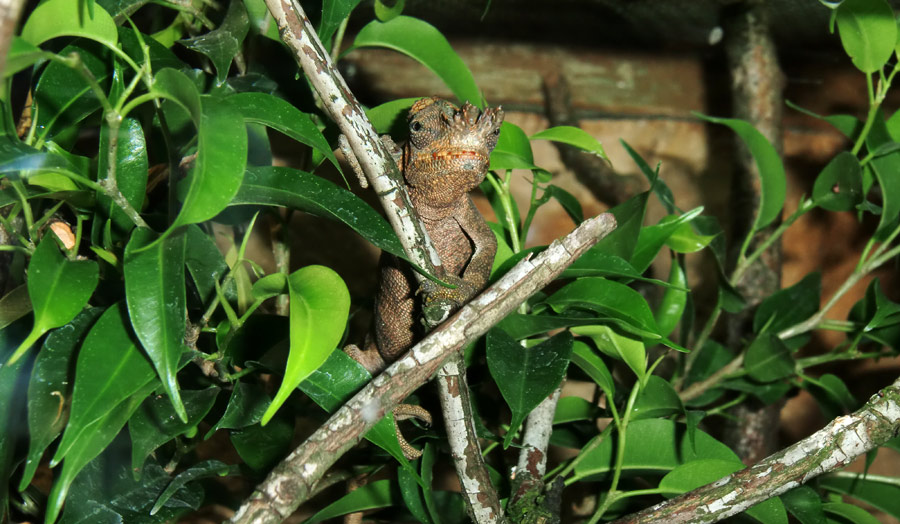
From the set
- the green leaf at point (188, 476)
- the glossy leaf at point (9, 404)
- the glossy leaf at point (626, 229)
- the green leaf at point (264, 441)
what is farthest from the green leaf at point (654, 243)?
the glossy leaf at point (9, 404)

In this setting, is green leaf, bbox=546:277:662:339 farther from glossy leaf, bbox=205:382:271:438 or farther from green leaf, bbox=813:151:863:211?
green leaf, bbox=813:151:863:211

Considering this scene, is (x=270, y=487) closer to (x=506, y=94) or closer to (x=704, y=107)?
(x=506, y=94)

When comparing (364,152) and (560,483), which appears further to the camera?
(560,483)

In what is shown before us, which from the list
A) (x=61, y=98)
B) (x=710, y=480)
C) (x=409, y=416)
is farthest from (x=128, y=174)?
(x=710, y=480)

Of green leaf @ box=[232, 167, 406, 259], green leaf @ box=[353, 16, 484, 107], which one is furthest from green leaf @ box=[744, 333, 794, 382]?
green leaf @ box=[232, 167, 406, 259]

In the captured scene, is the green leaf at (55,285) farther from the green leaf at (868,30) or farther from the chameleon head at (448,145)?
the green leaf at (868,30)

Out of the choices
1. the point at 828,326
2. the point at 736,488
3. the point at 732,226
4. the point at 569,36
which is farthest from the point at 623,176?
the point at 736,488
